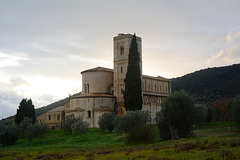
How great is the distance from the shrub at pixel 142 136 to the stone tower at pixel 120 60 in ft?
72.3

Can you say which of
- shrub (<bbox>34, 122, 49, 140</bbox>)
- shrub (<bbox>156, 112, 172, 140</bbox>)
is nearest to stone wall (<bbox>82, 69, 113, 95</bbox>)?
shrub (<bbox>34, 122, 49, 140</bbox>)

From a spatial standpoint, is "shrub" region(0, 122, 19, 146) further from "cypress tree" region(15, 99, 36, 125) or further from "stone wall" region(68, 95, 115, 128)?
"cypress tree" region(15, 99, 36, 125)

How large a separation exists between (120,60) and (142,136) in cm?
2728

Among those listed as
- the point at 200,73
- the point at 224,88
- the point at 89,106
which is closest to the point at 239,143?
the point at 89,106

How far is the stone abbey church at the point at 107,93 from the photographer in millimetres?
50188

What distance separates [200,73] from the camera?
4166 inches

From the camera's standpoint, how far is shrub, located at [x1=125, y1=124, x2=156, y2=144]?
29.3 metres

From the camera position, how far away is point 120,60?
55.1 m

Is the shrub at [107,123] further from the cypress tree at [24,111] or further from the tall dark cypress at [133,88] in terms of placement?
the cypress tree at [24,111]

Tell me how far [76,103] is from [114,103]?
22.0ft

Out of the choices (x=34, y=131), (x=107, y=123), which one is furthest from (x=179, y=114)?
(x=34, y=131)

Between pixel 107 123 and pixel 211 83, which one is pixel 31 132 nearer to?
pixel 107 123

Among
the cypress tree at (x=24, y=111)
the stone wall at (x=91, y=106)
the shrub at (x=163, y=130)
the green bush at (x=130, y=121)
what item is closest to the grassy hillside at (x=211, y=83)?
the stone wall at (x=91, y=106)

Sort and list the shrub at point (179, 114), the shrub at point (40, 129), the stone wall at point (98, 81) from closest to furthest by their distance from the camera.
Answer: the shrub at point (179, 114) → the shrub at point (40, 129) → the stone wall at point (98, 81)
